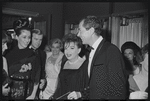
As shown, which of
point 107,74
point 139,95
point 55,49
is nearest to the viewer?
point 107,74

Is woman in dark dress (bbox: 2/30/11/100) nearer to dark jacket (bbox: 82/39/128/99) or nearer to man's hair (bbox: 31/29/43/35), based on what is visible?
man's hair (bbox: 31/29/43/35)

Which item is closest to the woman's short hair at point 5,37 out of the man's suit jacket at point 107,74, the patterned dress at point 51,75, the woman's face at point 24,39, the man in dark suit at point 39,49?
the woman's face at point 24,39

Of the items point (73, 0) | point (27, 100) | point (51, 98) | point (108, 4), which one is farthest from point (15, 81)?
point (108, 4)

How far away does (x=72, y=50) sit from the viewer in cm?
260

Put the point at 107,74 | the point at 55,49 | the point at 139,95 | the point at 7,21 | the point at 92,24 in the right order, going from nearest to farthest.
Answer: the point at 107,74 < the point at 92,24 < the point at 139,95 < the point at 7,21 < the point at 55,49

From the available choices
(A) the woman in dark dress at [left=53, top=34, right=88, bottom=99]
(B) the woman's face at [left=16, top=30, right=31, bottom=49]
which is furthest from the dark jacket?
(B) the woman's face at [left=16, top=30, right=31, bottom=49]

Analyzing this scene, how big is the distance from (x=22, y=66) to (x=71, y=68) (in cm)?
65

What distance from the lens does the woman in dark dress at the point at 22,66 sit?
2582mm

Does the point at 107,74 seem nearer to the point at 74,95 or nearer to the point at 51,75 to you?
the point at 74,95

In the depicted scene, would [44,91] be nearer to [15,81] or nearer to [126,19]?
[15,81]

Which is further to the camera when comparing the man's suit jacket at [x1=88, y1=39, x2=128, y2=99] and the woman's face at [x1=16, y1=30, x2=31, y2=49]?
the woman's face at [x1=16, y1=30, x2=31, y2=49]

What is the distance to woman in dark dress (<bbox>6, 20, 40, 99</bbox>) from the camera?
8.47ft

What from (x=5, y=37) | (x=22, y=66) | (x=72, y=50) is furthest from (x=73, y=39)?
(x=5, y=37)

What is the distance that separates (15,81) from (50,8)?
1.14 metres
